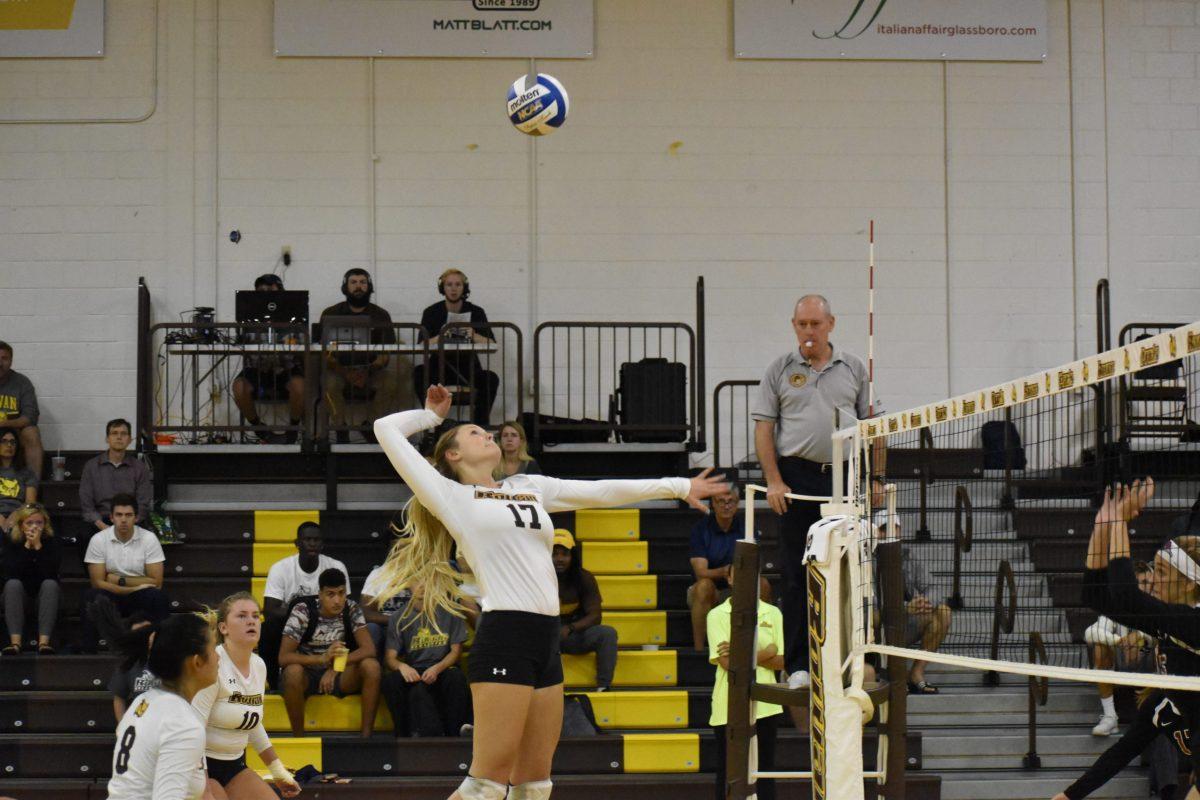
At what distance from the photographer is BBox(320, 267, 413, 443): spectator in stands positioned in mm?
13156

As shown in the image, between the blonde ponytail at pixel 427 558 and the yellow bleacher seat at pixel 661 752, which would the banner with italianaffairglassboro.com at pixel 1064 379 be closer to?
the blonde ponytail at pixel 427 558

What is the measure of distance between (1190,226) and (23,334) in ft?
40.5

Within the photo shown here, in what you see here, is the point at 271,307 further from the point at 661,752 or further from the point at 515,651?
the point at 515,651

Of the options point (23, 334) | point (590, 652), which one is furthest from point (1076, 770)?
point (23, 334)

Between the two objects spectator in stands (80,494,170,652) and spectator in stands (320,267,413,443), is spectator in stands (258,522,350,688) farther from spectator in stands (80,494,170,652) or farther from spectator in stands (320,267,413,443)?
spectator in stands (320,267,413,443)

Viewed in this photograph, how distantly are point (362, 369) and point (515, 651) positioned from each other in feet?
28.4

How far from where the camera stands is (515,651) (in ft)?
17.5

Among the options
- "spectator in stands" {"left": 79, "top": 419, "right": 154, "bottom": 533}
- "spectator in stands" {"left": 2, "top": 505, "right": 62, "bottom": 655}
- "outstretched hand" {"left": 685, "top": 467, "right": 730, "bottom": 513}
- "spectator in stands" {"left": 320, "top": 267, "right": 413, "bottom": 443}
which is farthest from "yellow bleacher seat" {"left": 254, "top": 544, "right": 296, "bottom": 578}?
"outstretched hand" {"left": 685, "top": 467, "right": 730, "bottom": 513}

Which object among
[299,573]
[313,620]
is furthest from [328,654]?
[299,573]

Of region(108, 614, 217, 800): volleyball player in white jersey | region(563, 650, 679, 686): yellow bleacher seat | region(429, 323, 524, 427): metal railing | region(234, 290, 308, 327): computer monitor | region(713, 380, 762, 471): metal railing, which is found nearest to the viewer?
region(108, 614, 217, 800): volleyball player in white jersey

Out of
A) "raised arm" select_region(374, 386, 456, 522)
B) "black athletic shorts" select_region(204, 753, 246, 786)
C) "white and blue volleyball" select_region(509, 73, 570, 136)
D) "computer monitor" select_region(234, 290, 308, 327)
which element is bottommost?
"black athletic shorts" select_region(204, 753, 246, 786)

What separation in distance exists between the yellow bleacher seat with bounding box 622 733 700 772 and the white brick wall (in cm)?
546

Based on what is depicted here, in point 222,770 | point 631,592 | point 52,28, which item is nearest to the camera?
point 222,770

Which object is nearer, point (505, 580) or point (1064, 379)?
point (1064, 379)
